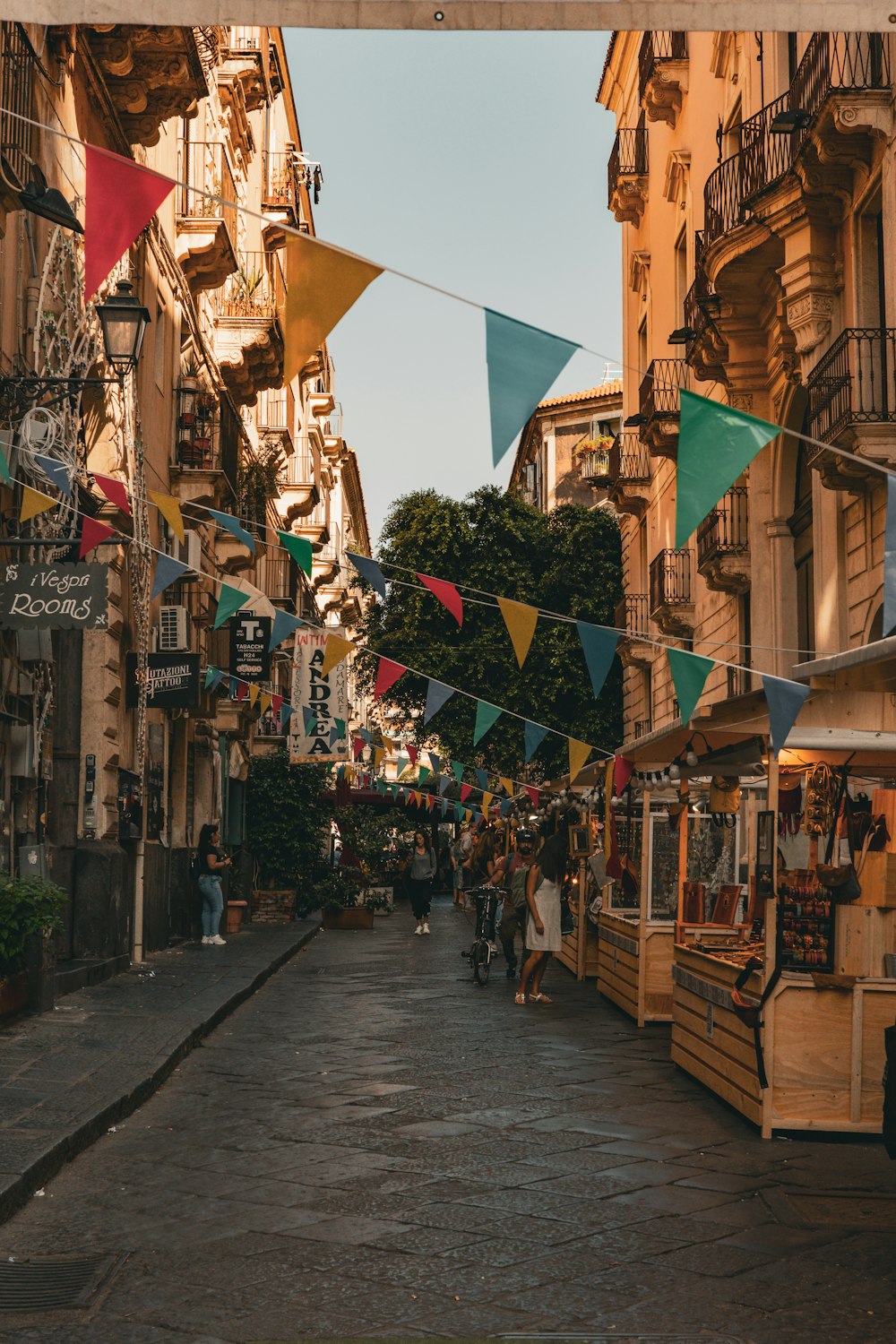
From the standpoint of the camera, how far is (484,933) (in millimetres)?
18656

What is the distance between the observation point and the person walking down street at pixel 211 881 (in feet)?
74.4

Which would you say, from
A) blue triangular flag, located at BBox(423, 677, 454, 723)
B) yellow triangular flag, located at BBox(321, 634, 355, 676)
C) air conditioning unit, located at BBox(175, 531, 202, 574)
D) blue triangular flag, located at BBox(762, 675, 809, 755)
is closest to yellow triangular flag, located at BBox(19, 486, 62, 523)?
yellow triangular flag, located at BBox(321, 634, 355, 676)

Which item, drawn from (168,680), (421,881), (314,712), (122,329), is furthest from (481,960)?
(314,712)

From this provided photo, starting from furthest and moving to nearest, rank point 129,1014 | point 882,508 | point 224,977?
point 224,977
point 882,508
point 129,1014

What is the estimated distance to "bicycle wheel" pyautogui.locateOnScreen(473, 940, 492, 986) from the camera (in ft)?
59.0

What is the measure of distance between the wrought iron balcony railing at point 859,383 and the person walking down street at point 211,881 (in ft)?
34.9

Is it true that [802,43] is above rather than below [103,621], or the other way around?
above

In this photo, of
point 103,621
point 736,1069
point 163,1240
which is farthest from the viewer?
point 103,621

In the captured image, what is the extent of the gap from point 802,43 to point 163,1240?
613 inches

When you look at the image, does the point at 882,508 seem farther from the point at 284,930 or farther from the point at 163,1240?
the point at 284,930

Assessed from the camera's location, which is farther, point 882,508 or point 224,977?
point 224,977

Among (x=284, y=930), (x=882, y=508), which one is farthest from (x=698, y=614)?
(x=882, y=508)

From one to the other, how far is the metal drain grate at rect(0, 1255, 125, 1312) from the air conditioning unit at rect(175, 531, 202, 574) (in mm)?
16616

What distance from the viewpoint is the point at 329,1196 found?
712 centimetres
